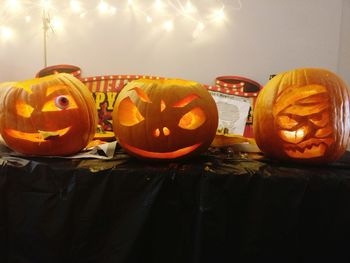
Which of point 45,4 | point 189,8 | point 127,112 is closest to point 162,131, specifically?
point 127,112

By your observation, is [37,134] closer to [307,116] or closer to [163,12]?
[307,116]

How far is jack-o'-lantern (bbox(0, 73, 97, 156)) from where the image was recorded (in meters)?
0.75

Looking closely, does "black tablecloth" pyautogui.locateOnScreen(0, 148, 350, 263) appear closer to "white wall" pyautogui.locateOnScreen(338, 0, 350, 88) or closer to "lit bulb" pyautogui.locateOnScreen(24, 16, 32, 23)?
"white wall" pyautogui.locateOnScreen(338, 0, 350, 88)

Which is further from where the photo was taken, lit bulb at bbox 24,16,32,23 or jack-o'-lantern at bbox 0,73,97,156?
lit bulb at bbox 24,16,32,23

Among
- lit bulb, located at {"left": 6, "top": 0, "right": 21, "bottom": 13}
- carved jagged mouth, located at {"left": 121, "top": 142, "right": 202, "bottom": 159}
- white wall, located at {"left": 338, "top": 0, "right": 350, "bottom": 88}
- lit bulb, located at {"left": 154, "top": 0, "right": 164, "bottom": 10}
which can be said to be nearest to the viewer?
carved jagged mouth, located at {"left": 121, "top": 142, "right": 202, "bottom": 159}

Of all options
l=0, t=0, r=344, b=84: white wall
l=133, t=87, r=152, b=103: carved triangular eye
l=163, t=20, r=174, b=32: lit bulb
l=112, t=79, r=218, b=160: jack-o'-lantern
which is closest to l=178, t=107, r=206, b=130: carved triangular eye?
l=112, t=79, r=218, b=160: jack-o'-lantern

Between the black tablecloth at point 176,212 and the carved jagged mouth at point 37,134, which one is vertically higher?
the carved jagged mouth at point 37,134

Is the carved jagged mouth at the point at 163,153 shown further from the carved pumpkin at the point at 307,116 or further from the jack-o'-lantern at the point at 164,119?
A: the carved pumpkin at the point at 307,116

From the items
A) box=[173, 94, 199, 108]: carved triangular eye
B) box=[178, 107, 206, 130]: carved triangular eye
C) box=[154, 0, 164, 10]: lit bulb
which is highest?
box=[154, 0, 164, 10]: lit bulb

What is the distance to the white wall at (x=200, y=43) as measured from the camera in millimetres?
1723

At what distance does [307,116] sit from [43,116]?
800 millimetres

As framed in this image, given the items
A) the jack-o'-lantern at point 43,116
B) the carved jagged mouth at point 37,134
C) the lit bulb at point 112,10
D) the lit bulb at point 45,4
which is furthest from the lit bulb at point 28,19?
the carved jagged mouth at point 37,134

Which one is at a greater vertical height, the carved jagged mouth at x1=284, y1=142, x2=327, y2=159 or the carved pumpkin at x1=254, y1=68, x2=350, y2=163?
the carved pumpkin at x1=254, y1=68, x2=350, y2=163

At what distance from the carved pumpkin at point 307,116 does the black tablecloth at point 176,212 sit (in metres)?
0.06
